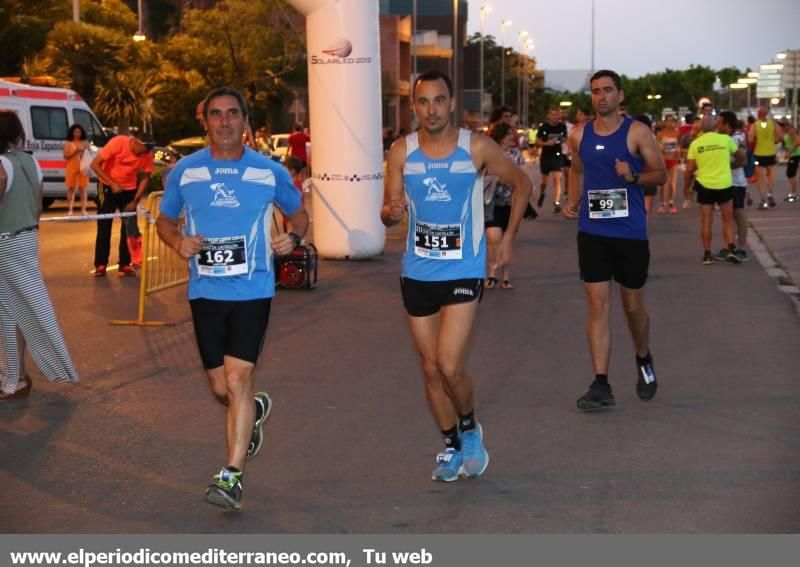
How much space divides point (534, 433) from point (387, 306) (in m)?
5.76

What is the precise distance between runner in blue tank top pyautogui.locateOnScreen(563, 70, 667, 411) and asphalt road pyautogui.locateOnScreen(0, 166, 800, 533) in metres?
0.34

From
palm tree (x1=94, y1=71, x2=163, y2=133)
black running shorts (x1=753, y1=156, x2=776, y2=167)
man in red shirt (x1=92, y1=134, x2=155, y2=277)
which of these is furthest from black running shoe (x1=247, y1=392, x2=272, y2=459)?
palm tree (x1=94, y1=71, x2=163, y2=133)

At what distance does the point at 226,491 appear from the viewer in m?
6.14

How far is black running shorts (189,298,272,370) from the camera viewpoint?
6.38m

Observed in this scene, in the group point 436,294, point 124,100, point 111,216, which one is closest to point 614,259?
point 436,294

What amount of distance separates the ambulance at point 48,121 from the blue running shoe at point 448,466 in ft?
76.6

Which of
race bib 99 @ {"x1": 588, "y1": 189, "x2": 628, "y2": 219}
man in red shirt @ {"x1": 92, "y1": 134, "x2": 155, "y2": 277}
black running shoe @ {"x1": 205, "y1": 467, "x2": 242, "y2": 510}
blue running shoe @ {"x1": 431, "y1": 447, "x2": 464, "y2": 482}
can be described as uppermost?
race bib 99 @ {"x1": 588, "y1": 189, "x2": 628, "y2": 219}

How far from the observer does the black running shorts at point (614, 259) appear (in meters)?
8.66

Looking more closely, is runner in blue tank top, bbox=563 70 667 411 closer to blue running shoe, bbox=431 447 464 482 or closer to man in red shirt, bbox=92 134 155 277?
blue running shoe, bbox=431 447 464 482

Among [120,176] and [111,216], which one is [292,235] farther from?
[120,176]

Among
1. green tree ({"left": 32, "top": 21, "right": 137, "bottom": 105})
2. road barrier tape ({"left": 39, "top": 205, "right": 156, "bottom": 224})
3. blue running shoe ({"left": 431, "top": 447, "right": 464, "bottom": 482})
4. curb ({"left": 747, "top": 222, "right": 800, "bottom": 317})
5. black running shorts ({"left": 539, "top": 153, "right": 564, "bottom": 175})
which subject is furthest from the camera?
green tree ({"left": 32, "top": 21, "right": 137, "bottom": 105})

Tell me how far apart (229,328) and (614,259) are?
10.6 ft

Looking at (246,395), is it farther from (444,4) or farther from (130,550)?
(444,4)

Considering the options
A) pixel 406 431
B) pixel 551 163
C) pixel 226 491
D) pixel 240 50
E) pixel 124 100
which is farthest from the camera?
pixel 240 50
